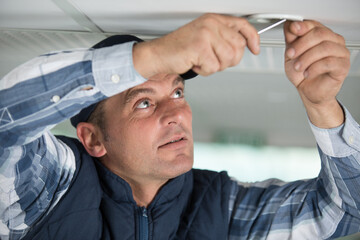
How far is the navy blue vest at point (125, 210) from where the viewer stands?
3.55 feet

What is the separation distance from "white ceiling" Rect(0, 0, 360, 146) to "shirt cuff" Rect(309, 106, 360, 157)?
16 centimetres

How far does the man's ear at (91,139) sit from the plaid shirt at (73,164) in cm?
12

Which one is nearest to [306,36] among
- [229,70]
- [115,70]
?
[115,70]

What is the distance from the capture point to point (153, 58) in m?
0.73

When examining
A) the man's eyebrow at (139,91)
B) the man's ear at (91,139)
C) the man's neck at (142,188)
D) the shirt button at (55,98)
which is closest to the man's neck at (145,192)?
the man's neck at (142,188)

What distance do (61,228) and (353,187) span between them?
653 millimetres

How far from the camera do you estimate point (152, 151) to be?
116cm

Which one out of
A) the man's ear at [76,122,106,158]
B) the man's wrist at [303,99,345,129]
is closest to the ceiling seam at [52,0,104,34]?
the man's ear at [76,122,106,158]

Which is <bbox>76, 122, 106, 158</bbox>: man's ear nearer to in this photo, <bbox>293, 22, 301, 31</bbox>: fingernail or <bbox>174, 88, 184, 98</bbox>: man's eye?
<bbox>174, 88, 184, 98</bbox>: man's eye

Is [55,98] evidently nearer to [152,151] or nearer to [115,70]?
[115,70]

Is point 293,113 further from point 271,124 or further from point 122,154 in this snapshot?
point 122,154

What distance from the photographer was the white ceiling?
2.52 ft

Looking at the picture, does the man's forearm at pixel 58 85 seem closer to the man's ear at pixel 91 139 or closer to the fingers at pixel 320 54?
the fingers at pixel 320 54

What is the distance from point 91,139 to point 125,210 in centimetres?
22
